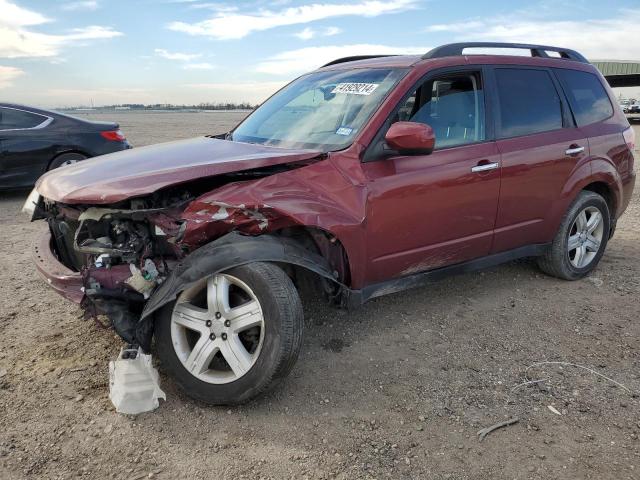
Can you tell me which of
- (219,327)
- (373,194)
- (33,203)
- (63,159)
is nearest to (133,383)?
(219,327)

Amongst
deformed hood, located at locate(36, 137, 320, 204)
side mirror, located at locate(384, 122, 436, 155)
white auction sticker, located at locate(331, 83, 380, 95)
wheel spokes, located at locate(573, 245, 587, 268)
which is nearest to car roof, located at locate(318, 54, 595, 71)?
white auction sticker, located at locate(331, 83, 380, 95)

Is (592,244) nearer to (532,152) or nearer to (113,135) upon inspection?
(532,152)

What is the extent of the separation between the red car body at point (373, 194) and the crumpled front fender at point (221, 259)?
0.09 meters

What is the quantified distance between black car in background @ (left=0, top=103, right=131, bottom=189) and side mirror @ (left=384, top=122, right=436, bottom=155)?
6523mm

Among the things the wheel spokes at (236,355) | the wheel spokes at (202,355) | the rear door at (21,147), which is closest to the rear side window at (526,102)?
the wheel spokes at (236,355)

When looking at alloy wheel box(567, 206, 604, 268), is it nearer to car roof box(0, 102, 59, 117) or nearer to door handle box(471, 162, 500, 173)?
door handle box(471, 162, 500, 173)

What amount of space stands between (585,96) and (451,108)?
164cm

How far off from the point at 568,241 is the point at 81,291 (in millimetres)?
3850

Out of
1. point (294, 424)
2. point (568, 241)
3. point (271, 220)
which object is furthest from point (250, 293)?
point (568, 241)

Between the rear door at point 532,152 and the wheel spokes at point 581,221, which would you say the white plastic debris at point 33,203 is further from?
the wheel spokes at point 581,221

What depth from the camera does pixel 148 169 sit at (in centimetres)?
299

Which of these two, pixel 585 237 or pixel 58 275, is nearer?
pixel 58 275

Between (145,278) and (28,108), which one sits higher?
(28,108)

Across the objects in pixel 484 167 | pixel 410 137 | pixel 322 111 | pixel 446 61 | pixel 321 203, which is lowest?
pixel 321 203
